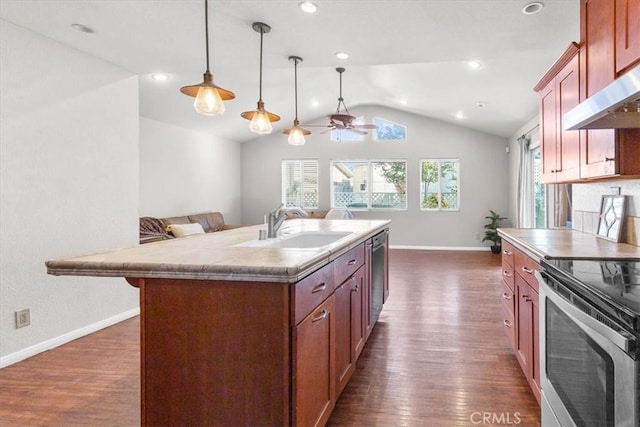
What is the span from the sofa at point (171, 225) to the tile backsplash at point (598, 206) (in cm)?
466

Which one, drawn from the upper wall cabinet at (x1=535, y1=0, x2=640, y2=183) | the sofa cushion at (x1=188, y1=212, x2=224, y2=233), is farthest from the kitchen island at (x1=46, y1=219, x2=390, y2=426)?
the sofa cushion at (x1=188, y1=212, x2=224, y2=233)

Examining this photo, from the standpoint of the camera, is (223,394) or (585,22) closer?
(223,394)

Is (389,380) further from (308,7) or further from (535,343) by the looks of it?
(308,7)

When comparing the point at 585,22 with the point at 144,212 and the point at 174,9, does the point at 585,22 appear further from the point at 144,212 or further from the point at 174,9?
the point at 144,212

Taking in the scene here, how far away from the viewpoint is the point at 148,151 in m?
6.12

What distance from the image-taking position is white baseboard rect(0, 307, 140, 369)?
2.75m

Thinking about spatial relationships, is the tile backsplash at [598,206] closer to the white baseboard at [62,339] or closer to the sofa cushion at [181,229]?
→ the white baseboard at [62,339]

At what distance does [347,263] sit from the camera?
226 cm

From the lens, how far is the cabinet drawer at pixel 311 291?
145 cm

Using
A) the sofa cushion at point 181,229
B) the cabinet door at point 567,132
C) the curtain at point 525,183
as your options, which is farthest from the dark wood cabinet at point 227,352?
the curtain at point 525,183

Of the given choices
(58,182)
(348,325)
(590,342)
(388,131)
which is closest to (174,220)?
(58,182)

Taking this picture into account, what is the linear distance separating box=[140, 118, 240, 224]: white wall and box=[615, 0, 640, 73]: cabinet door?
5837 mm

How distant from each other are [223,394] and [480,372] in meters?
1.84

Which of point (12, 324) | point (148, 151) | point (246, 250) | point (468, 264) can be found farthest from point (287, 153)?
point (246, 250)
